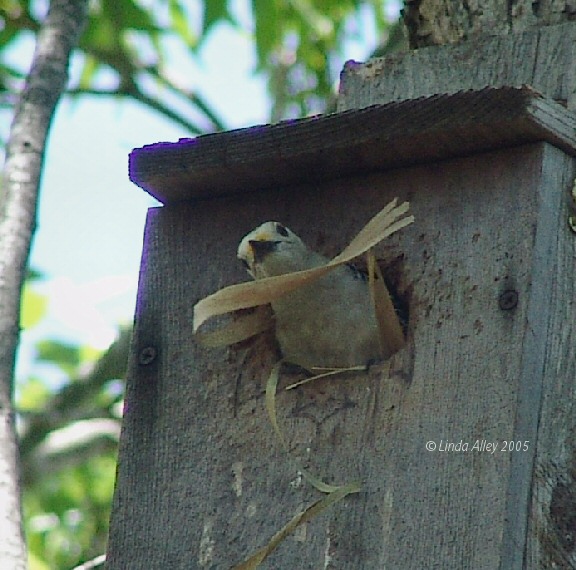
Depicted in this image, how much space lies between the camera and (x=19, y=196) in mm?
2822

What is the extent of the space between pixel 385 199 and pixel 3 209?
804 millimetres

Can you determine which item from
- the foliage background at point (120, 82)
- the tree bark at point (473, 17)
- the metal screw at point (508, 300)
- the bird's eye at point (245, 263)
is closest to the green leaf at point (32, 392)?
the foliage background at point (120, 82)

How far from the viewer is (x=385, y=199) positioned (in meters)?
2.55

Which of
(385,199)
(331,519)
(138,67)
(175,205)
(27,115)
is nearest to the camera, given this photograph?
(331,519)

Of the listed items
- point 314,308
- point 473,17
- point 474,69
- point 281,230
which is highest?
point 473,17

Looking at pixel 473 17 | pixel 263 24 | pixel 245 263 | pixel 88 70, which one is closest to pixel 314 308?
pixel 245 263

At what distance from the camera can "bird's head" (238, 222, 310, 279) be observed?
2516 mm

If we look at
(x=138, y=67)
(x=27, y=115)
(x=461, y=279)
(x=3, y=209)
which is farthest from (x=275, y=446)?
(x=138, y=67)

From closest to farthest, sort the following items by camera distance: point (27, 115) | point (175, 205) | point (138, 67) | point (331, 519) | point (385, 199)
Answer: point (331, 519), point (385, 199), point (175, 205), point (27, 115), point (138, 67)

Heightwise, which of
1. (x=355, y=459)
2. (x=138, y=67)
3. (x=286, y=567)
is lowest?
(x=286, y=567)

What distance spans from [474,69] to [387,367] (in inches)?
29.9

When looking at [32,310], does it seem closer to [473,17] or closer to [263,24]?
[263,24]

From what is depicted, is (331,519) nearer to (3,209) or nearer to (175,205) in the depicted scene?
(175,205)

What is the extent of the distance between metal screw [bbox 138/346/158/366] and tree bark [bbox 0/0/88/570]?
0.80 feet
